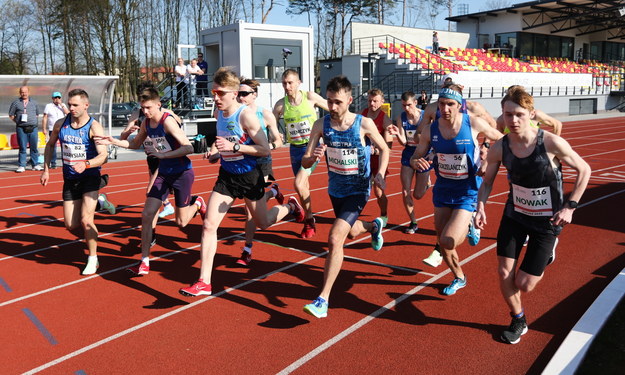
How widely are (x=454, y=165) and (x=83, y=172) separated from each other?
393 centimetres

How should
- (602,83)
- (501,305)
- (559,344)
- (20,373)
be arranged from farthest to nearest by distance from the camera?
1. (602,83)
2. (501,305)
3. (559,344)
4. (20,373)

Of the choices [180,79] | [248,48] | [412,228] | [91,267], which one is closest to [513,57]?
[248,48]

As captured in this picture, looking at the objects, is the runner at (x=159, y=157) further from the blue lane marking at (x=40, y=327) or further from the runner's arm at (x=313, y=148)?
the runner's arm at (x=313, y=148)

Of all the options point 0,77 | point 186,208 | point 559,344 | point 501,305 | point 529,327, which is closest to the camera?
point 559,344

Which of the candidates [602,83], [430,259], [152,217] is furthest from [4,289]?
[602,83]

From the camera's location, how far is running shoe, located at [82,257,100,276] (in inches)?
227

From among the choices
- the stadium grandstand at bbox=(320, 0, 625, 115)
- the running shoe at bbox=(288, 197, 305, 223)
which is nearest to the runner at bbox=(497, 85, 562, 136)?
the running shoe at bbox=(288, 197, 305, 223)

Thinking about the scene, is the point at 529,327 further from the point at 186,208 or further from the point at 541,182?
the point at 186,208

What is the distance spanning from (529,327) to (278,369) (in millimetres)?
2083

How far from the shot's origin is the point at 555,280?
534cm

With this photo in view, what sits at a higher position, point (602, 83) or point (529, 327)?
point (602, 83)

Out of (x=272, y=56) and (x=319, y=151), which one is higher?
(x=272, y=56)

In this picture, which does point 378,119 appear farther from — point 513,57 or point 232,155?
point 513,57

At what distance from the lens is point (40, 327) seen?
4.47m
